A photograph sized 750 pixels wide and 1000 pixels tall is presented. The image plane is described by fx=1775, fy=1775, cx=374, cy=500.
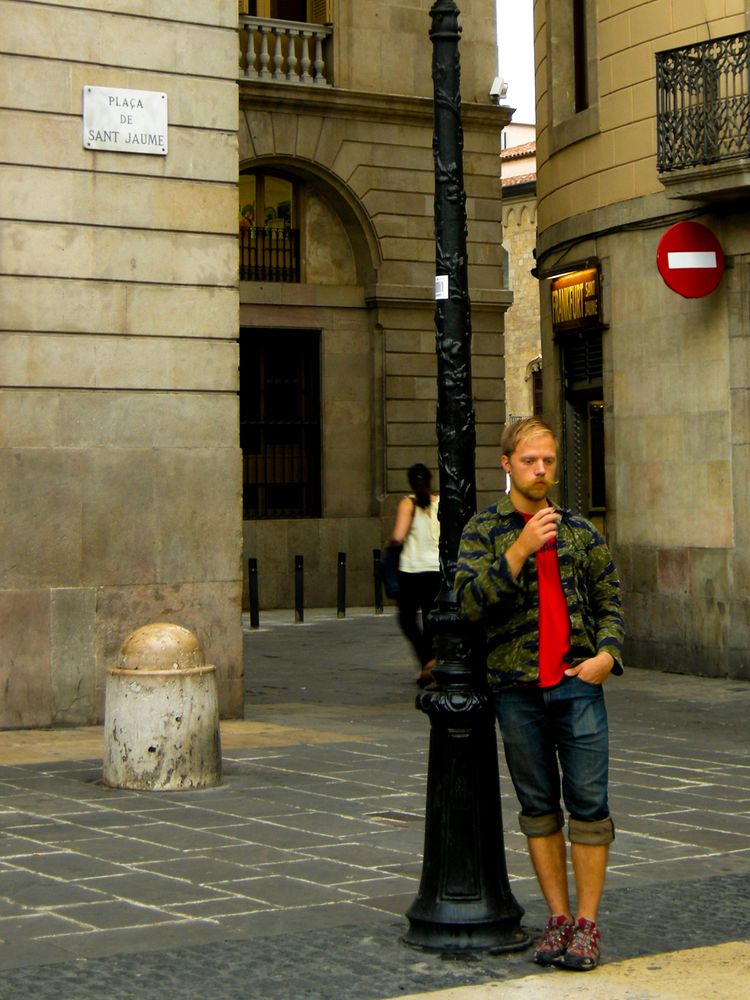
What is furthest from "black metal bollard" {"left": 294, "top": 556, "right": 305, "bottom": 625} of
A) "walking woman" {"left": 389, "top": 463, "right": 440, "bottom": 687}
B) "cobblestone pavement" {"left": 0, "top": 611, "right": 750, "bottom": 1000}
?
"cobblestone pavement" {"left": 0, "top": 611, "right": 750, "bottom": 1000}

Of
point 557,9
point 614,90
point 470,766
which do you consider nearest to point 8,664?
point 470,766

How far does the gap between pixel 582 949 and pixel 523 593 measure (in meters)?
1.21

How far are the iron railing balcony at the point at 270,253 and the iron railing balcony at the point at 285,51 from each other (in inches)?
89.2

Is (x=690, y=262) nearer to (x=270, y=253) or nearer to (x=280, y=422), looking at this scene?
(x=280, y=422)

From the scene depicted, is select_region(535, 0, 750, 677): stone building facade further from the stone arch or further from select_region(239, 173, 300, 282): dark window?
select_region(239, 173, 300, 282): dark window

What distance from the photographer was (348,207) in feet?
88.4

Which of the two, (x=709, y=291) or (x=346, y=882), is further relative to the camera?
(x=709, y=291)

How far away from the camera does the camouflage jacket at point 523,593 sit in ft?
19.6

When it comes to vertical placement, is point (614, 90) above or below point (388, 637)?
above

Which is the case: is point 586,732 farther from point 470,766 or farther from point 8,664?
point 8,664

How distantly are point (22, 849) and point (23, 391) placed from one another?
5139mm

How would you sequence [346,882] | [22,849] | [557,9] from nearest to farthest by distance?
[346,882] < [22,849] < [557,9]

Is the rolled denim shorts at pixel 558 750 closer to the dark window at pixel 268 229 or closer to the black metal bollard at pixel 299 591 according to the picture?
the black metal bollard at pixel 299 591

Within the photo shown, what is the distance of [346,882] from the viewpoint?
738 cm
